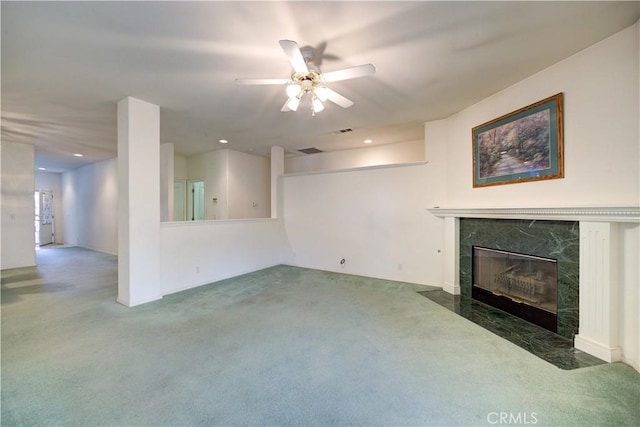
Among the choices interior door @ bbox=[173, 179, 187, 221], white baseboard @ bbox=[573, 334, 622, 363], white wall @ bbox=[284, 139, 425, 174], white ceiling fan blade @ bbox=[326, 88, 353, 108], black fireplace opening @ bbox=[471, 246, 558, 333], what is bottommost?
white baseboard @ bbox=[573, 334, 622, 363]

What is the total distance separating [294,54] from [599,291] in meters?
3.25

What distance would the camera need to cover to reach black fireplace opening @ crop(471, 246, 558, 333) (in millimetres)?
2684

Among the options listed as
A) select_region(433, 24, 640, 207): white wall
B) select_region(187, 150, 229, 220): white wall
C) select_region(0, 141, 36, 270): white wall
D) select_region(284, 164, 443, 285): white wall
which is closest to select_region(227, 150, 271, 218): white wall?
select_region(187, 150, 229, 220): white wall

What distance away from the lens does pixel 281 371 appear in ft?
6.47

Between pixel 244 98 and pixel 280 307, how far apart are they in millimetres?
2784

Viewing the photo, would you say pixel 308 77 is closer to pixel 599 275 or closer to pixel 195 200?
pixel 599 275

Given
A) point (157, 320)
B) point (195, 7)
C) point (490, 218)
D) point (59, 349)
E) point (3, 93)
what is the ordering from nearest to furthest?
point (195, 7)
point (59, 349)
point (157, 320)
point (3, 93)
point (490, 218)

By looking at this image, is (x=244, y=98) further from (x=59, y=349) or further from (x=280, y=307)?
(x=59, y=349)

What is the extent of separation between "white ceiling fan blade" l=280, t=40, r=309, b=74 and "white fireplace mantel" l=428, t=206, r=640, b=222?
8.88 ft

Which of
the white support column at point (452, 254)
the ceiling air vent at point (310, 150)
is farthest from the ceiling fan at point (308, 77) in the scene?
the ceiling air vent at point (310, 150)

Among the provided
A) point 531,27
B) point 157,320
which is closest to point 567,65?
point 531,27

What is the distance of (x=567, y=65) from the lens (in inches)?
96.7

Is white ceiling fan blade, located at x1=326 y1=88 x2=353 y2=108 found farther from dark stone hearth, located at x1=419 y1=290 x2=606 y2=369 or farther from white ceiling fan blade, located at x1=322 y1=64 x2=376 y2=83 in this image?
dark stone hearth, located at x1=419 y1=290 x2=606 y2=369

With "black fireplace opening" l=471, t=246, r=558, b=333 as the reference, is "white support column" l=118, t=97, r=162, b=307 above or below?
above
